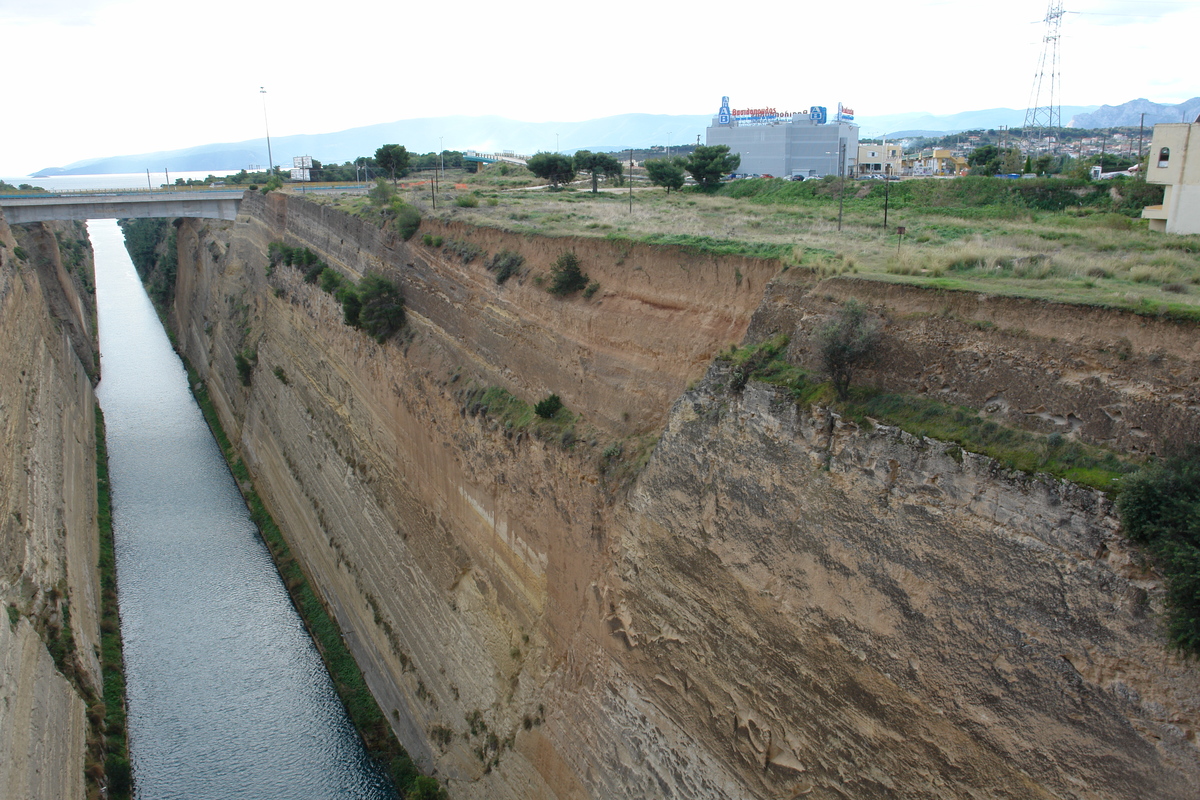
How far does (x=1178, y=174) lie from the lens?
1341cm

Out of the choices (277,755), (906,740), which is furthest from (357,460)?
(906,740)

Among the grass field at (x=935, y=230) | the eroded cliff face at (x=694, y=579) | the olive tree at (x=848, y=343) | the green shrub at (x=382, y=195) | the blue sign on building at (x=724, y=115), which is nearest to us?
the eroded cliff face at (x=694, y=579)

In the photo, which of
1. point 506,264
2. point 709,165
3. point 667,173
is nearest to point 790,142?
point 709,165

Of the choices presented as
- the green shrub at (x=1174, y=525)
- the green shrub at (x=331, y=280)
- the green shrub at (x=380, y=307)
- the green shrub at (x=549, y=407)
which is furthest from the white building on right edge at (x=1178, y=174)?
the green shrub at (x=331, y=280)

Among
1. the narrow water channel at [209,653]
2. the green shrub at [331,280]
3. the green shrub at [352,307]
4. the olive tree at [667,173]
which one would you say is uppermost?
the olive tree at [667,173]

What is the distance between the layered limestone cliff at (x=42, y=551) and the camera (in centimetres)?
1161

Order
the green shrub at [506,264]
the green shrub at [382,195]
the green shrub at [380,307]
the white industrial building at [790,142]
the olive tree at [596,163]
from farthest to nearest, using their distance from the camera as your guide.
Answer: the white industrial building at [790,142] → the olive tree at [596,163] → the green shrub at [382,195] → the green shrub at [380,307] → the green shrub at [506,264]

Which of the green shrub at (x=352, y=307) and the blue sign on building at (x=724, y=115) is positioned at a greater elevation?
the blue sign on building at (x=724, y=115)

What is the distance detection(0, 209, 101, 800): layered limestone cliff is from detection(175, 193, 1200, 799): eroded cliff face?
5.25 meters

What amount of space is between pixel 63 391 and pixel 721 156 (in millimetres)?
23742

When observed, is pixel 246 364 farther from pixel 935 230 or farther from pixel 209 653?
pixel 935 230

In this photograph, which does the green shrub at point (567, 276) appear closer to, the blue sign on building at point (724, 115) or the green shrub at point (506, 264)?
the green shrub at point (506, 264)

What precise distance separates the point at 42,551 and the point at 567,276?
11.7 m

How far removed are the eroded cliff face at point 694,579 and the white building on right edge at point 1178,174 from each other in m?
8.61
